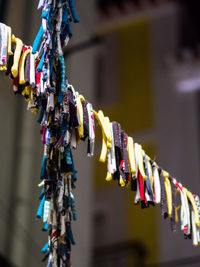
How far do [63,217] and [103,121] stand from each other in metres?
0.97

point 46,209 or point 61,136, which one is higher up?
point 61,136

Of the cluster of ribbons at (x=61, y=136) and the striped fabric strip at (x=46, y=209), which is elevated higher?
the cluster of ribbons at (x=61, y=136)

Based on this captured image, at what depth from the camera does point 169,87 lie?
1869 centimetres

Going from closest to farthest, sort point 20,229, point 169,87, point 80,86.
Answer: point 20,229 → point 80,86 → point 169,87

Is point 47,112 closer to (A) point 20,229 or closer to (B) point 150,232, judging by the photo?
(A) point 20,229

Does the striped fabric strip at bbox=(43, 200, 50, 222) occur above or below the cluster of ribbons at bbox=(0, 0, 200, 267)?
below

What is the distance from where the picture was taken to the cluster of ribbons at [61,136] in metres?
6.62

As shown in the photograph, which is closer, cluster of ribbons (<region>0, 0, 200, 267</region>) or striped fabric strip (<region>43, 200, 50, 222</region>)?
cluster of ribbons (<region>0, 0, 200, 267</region>)

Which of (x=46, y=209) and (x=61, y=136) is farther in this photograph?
(x=46, y=209)

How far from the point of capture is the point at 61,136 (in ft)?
22.7

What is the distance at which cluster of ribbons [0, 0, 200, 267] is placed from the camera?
6621mm

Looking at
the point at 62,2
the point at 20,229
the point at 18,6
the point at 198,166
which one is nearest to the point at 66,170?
the point at 62,2

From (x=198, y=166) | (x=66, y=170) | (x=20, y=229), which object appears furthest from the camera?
(x=198, y=166)

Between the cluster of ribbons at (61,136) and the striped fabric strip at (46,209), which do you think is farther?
the striped fabric strip at (46,209)
